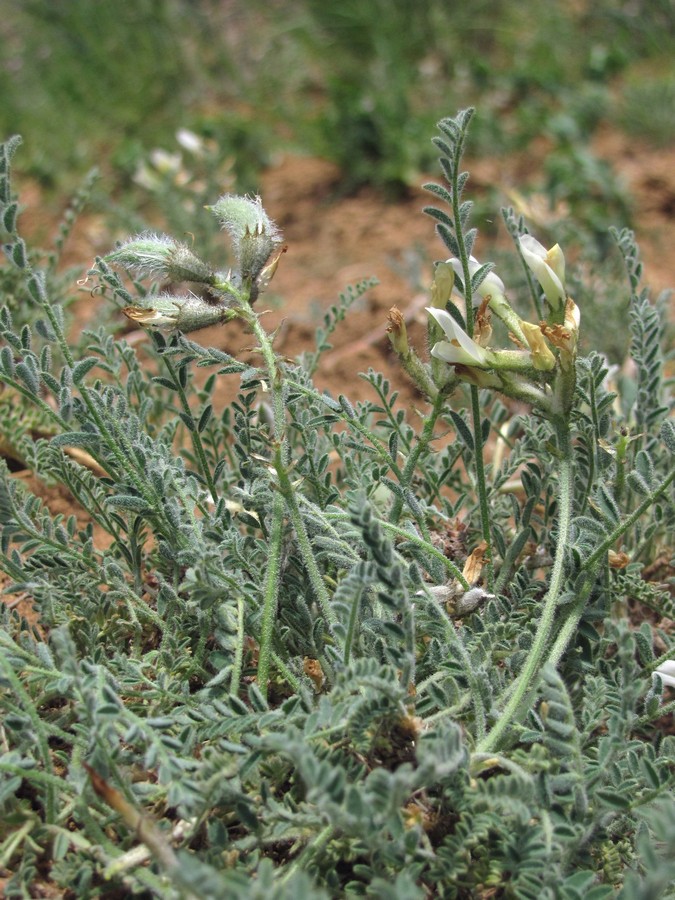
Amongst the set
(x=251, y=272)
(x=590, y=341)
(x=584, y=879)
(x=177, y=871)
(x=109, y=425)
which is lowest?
(x=590, y=341)

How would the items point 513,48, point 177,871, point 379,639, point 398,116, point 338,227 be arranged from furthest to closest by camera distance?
1. point 513,48
2. point 398,116
3. point 338,227
4. point 379,639
5. point 177,871

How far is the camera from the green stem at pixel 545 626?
49.8 inches

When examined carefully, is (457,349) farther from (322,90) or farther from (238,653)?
(322,90)

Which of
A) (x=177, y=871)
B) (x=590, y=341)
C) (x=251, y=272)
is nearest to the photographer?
(x=177, y=871)

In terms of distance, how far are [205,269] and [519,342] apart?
19.4 inches

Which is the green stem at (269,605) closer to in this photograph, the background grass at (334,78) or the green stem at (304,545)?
the green stem at (304,545)

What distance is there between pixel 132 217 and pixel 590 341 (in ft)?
5.07

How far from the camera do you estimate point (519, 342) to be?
150 centimetres

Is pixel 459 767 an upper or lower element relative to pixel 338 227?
upper

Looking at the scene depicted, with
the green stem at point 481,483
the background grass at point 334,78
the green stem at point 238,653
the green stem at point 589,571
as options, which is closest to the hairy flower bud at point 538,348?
the green stem at point 481,483

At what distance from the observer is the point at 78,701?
1.18m

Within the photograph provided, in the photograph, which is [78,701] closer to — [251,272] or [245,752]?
[245,752]

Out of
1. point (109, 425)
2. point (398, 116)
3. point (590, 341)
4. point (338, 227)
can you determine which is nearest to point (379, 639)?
point (109, 425)

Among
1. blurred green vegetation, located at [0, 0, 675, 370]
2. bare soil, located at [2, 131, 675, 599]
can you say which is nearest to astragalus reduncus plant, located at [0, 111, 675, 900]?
bare soil, located at [2, 131, 675, 599]
